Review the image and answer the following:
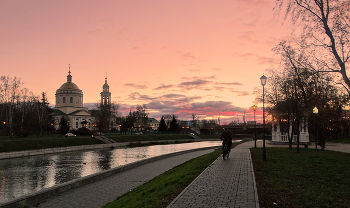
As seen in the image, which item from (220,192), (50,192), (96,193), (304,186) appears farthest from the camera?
(96,193)

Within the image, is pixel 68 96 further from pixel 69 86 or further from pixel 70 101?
pixel 69 86

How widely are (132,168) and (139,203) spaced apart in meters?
11.1

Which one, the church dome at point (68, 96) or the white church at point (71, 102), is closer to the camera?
the white church at point (71, 102)

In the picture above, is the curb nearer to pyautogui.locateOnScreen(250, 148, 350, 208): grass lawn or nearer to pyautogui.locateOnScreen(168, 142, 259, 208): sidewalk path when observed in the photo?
pyautogui.locateOnScreen(168, 142, 259, 208): sidewalk path

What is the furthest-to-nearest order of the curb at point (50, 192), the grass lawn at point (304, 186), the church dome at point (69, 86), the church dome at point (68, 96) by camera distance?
the church dome at point (69, 86), the church dome at point (68, 96), the curb at point (50, 192), the grass lawn at point (304, 186)

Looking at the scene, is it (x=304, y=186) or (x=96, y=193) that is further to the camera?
(x=96, y=193)

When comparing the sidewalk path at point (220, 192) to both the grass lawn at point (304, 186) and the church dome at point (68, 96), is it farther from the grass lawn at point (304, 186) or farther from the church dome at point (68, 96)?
the church dome at point (68, 96)

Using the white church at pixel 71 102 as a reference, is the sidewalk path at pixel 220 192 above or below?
below

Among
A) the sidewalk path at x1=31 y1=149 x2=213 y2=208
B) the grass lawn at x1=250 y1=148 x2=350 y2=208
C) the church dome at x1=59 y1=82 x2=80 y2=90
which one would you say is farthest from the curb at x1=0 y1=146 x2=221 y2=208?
the church dome at x1=59 y1=82 x2=80 y2=90

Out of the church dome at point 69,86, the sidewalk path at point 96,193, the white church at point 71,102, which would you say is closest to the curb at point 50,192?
the sidewalk path at point 96,193

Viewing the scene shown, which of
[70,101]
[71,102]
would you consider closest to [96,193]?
[71,102]

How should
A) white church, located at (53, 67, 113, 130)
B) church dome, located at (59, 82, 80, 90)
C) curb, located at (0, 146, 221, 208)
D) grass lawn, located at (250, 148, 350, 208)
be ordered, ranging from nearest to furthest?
grass lawn, located at (250, 148, 350, 208), curb, located at (0, 146, 221, 208), white church, located at (53, 67, 113, 130), church dome, located at (59, 82, 80, 90)

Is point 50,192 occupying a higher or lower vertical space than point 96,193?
higher

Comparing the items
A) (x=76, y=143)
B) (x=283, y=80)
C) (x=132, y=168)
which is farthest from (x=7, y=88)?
(x=283, y=80)
